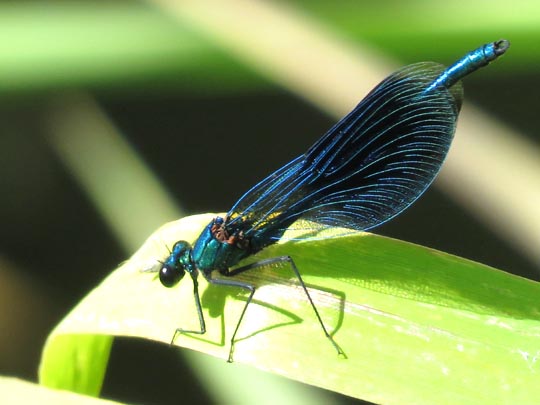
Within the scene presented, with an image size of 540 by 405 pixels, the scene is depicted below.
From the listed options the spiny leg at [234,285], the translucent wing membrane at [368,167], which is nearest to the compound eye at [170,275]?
the spiny leg at [234,285]

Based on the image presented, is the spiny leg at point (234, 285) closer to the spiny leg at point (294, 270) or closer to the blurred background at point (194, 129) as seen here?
the spiny leg at point (294, 270)

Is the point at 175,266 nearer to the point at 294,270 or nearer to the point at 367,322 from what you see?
the point at 294,270

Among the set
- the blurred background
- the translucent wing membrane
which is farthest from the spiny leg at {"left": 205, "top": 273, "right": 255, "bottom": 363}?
the blurred background

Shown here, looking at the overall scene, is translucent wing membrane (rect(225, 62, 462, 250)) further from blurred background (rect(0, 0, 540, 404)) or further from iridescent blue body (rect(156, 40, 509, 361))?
blurred background (rect(0, 0, 540, 404))

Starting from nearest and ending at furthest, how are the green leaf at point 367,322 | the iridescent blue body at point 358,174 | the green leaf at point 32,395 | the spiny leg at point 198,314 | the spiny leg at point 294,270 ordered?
1. the green leaf at point 32,395
2. the green leaf at point 367,322
3. the spiny leg at point 294,270
4. the spiny leg at point 198,314
5. the iridescent blue body at point 358,174

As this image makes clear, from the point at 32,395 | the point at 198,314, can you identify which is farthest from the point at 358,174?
the point at 32,395

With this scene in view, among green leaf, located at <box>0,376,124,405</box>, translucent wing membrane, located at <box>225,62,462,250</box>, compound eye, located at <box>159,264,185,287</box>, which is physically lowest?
green leaf, located at <box>0,376,124,405</box>

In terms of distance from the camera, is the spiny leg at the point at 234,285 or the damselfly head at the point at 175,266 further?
the damselfly head at the point at 175,266
